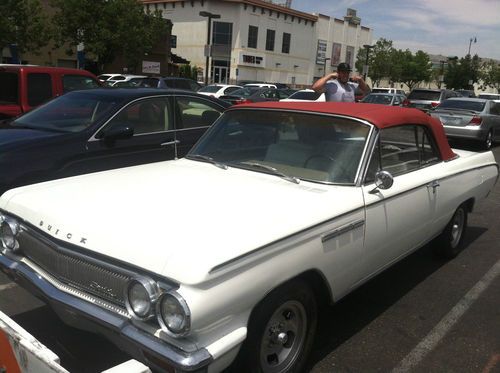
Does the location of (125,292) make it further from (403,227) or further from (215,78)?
(215,78)

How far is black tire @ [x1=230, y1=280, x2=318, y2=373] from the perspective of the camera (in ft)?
8.16

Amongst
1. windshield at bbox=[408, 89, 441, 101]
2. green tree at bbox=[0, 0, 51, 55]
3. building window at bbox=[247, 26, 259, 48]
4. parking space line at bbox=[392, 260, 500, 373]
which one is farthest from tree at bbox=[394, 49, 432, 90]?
parking space line at bbox=[392, 260, 500, 373]

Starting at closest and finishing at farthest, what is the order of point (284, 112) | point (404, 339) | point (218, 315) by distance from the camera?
1. point (218, 315)
2. point (404, 339)
3. point (284, 112)

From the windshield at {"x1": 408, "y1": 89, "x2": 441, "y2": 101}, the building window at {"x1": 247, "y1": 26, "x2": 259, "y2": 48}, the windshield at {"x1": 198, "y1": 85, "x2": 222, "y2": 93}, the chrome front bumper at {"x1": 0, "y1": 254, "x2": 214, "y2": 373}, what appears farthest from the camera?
the building window at {"x1": 247, "y1": 26, "x2": 259, "y2": 48}

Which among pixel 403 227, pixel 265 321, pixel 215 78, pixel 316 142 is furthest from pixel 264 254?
pixel 215 78

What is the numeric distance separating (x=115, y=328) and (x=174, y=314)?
0.32 m

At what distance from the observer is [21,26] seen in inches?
956

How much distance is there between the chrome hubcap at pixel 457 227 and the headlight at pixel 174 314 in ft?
11.7

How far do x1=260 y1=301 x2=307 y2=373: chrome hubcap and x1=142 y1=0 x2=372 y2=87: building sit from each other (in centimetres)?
5533

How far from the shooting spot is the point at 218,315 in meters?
2.21

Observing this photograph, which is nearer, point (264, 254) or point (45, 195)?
point (264, 254)

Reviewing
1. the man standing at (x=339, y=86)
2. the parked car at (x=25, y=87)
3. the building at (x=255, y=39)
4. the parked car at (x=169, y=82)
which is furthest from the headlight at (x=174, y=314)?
the building at (x=255, y=39)

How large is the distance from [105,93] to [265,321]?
13.9 feet

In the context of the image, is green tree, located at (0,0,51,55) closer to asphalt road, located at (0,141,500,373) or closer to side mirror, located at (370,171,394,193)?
asphalt road, located at (0,141,500,373)
